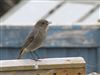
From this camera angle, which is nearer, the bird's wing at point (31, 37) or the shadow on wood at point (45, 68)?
the shadow on wood at point (45, 68)

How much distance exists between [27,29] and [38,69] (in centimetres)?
429

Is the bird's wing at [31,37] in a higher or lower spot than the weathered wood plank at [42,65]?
higher

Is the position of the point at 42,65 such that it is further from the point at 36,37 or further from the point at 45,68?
the point at 36,37

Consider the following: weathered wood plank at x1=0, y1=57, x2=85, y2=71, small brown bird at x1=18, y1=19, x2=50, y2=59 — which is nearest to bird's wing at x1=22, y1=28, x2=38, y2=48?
small brown bird at x1=18, y1=19, x2=50, y2=59

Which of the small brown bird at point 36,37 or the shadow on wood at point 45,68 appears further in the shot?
the small brown bird at point 36,37

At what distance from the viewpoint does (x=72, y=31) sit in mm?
7934

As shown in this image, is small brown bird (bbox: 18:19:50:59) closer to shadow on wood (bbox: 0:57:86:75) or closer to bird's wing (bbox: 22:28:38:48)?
bird's wing (bbox: 22:28:38:48)

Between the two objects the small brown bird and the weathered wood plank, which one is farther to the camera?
the small brown bird

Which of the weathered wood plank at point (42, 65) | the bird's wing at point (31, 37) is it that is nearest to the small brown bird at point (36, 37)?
the bird's wing at point (31, 37)

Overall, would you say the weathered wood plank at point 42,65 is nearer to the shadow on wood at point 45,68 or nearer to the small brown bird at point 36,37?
the shadow on wood at point 45,68

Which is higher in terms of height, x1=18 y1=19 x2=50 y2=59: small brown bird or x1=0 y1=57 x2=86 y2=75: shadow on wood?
x1=18 y1=19 x2=50 y2=59: small brown bird

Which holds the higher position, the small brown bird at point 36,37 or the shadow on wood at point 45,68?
the small brown bird at point 36,37

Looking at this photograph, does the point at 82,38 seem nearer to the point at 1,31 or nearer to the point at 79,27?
the point at 79,27

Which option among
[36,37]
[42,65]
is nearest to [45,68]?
[42,65]
